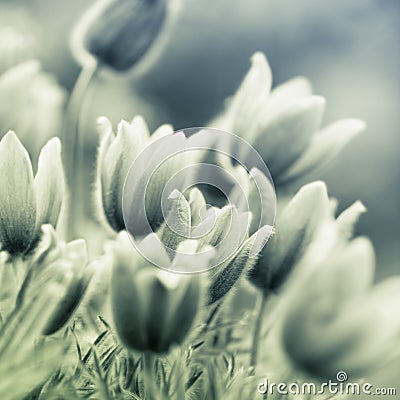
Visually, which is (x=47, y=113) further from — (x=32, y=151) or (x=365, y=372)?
(x=365, y=372)

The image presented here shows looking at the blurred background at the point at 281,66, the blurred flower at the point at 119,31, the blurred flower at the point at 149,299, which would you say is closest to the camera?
the blurred flower at the point at 149,299

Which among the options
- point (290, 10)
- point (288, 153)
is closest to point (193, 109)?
point (290, 10)

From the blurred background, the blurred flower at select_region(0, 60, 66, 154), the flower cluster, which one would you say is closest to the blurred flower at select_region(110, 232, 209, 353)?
the flower cluster

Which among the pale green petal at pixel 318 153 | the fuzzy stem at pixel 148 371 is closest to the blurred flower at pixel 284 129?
the pale green petal at pixel 318 153

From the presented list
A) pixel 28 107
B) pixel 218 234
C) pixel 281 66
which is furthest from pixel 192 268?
pixel 281 66

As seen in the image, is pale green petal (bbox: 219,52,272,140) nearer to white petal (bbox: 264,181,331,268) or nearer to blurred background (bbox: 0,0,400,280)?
white petal (bbox: 264,181,331,268)

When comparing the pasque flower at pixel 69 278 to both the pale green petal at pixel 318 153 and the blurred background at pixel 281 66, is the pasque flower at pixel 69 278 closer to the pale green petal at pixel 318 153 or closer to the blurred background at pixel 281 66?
the pale green petal at pixel 318 153

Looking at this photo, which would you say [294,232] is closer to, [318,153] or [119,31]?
[318,153]
